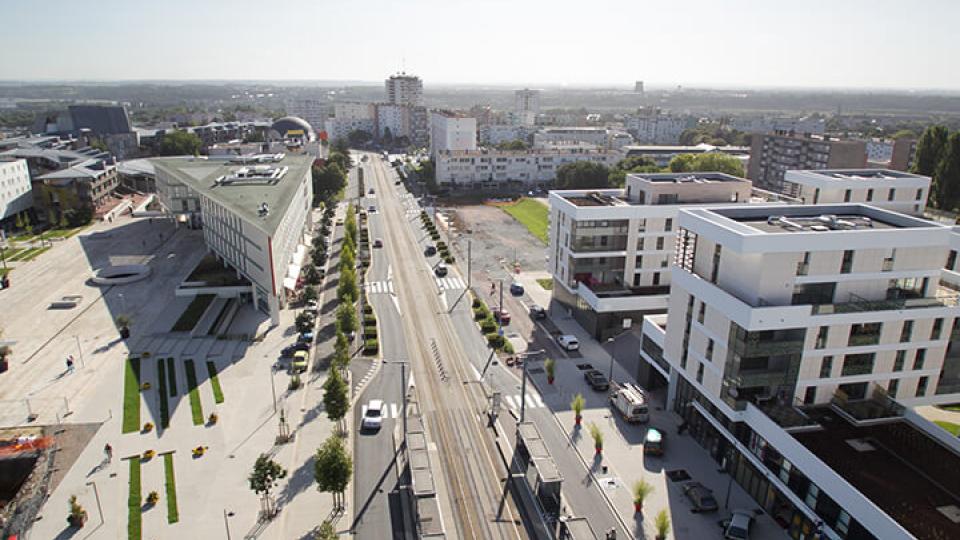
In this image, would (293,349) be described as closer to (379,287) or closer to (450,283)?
(379,287)

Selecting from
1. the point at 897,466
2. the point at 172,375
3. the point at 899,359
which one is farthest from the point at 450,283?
the point at 897,466

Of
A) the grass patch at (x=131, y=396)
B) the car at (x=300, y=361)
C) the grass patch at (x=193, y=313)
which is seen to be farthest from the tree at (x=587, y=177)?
the grass patch at (x=131, y=396)

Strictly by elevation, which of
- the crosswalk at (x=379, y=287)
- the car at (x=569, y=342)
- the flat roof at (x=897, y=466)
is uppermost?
the flat roof at (x=897, y=466)

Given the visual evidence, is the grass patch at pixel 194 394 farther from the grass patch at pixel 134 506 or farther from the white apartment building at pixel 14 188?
the white apartment building at pixel 14 188

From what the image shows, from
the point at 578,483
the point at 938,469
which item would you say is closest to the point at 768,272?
the point at 938,469

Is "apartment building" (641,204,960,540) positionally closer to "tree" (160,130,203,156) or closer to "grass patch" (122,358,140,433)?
"grass patch" (122,358,140,433)

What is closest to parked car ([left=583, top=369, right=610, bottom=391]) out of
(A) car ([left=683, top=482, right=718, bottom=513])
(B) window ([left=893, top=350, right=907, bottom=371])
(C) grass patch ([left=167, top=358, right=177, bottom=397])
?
(A) car ([left=683, top=482, right=718, bottom=513])
